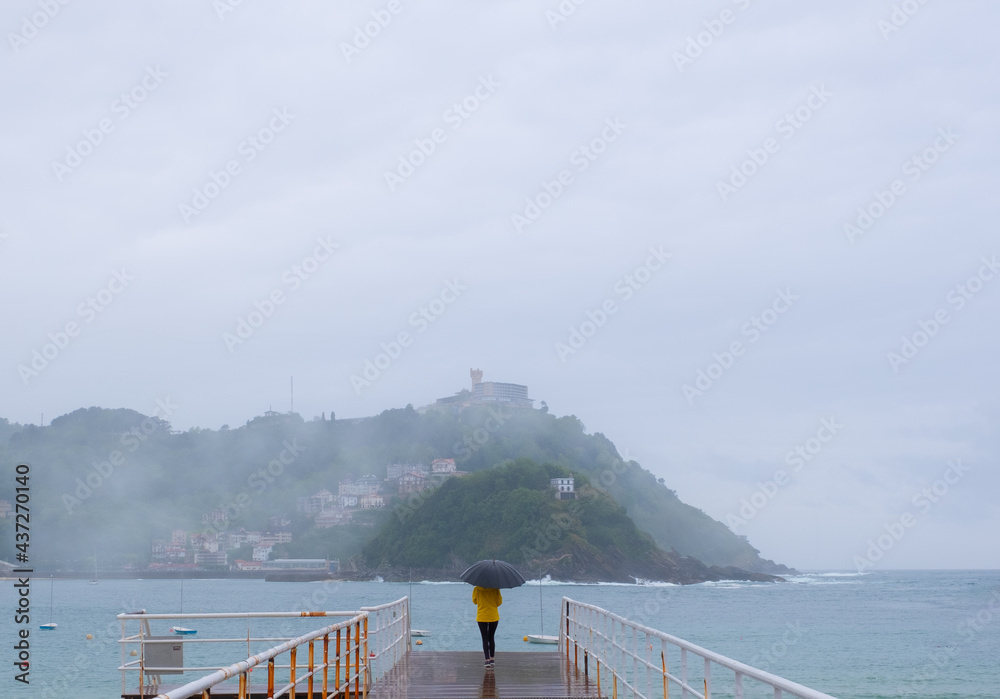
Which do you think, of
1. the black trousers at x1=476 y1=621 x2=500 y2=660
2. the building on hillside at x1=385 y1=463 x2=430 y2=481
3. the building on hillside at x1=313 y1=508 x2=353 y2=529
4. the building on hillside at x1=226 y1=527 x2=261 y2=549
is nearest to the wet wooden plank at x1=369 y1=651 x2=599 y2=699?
the black trousers at x1=476 y1=621 x2=500 y2=660

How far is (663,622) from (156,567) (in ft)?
369

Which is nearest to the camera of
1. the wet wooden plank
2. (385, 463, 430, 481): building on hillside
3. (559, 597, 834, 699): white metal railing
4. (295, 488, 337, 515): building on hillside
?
(559, 597, 834, 699): white metal railing

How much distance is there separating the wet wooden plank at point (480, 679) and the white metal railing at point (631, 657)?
1.10ft

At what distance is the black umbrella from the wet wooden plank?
4.05ft

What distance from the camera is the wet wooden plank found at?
1195 cm

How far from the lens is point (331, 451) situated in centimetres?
18250

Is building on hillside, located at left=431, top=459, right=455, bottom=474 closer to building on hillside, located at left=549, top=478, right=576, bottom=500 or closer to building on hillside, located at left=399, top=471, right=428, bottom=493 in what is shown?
building on hillside, located at left=399, top=471, right=428, bottom=493

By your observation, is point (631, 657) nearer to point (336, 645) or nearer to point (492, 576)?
point (492, 576)

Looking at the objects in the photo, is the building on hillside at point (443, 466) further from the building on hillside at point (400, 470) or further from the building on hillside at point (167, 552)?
the building on hillside at point (167, 552)

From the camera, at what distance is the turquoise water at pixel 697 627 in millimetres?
38725

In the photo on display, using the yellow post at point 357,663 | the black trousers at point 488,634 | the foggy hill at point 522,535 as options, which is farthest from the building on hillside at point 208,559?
the yellow post at point 357,663

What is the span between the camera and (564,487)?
139m

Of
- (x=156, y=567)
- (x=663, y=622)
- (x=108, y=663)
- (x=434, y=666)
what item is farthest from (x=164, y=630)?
(x=156, y=567)

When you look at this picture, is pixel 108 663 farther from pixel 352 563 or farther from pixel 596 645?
pixel 352 563
